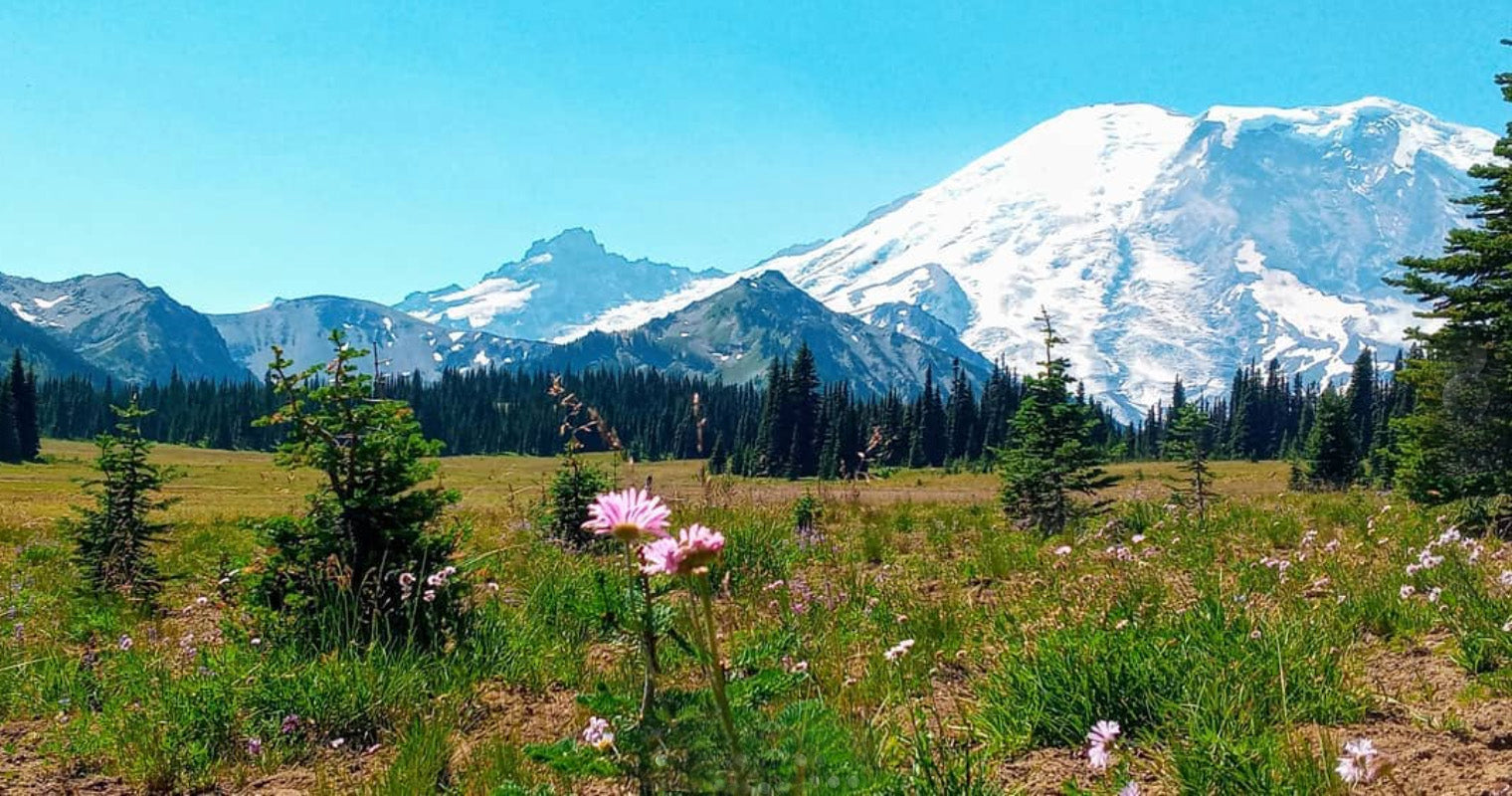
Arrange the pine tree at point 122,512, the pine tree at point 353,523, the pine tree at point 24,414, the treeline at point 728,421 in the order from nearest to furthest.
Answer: the pine tree at point 353,523 < the pine tree at point 122,512 < the treeline at point 728,421 < the pine tree at point 24,414

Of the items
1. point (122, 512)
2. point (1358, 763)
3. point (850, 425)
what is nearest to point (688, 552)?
point (1358, 763)

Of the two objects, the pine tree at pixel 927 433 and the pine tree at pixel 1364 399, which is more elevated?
the pine tree at pixel 1364 399

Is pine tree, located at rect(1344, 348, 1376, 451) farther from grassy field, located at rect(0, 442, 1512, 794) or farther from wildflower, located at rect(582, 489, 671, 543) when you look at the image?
wildflower, located at rect(582, 489, 671, 543)

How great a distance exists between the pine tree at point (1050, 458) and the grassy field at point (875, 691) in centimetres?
684

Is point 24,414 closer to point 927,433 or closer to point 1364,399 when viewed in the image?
point 927,433

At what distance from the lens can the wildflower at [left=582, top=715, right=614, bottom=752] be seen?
2.90 m

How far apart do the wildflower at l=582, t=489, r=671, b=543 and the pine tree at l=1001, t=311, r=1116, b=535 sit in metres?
12.0

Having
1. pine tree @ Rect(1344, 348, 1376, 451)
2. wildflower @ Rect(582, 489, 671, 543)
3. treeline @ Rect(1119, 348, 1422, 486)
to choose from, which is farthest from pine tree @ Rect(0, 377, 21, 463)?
pine tree @ Rect(1344, 348, 1376, 451)

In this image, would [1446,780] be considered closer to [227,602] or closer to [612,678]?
[612,678]

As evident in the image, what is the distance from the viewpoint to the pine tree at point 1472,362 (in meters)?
11.7

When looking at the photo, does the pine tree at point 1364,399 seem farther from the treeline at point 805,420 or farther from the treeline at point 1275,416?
the treeline at point 805,420

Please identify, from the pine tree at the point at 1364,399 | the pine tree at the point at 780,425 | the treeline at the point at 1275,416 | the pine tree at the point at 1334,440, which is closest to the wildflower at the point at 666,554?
the pine tree at the point at 1334,440

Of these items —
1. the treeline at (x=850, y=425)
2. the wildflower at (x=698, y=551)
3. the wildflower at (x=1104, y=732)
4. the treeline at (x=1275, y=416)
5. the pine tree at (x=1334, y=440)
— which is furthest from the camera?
the treeline at (x=1275, y=416)

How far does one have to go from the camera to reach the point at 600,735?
3.14 metres
